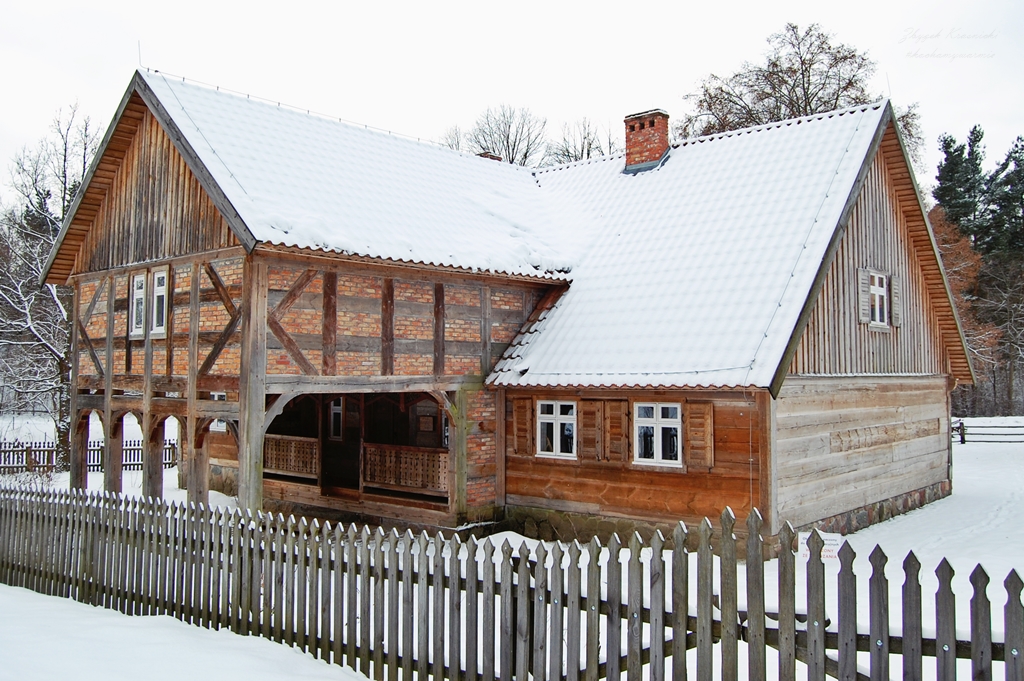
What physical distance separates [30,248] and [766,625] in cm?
3049

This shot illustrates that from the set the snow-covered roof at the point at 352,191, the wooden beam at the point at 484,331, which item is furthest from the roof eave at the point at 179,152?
the wooden beam at the point at 484,331

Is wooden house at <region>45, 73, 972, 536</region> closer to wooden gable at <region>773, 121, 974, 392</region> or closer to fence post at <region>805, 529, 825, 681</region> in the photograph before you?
wooden gable at <region>773, 121, 974, 392</region>

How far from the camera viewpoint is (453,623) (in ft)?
23.6

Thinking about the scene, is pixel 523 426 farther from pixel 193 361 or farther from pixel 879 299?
pixel 879 299

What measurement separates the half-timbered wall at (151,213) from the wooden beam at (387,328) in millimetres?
2622

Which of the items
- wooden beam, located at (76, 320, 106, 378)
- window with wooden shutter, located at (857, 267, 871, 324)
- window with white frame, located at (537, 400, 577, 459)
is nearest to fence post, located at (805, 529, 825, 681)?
window with white frame, located at (537, 400, 577, 459)

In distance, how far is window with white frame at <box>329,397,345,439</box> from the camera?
19.7 metres

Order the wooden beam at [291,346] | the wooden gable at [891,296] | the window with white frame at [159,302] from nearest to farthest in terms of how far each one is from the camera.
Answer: the wooden beam at [291,346] < the window with white frame at [159,302] < the wooden gable at [891,296]

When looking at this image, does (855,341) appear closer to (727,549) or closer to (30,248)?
(727,549)

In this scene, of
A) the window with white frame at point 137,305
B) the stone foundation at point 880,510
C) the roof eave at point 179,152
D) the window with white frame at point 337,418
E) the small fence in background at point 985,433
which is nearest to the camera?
the roof eave at point 179,152

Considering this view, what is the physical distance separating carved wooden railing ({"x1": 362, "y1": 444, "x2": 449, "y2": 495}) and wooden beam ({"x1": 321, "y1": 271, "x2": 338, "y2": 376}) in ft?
11.5

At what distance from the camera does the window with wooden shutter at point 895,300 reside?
710 inches

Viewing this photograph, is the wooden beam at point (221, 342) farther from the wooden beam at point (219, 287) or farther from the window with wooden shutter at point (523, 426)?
the window with wooden shutter at point (523, 426)

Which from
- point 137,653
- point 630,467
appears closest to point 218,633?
point 137,653
